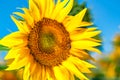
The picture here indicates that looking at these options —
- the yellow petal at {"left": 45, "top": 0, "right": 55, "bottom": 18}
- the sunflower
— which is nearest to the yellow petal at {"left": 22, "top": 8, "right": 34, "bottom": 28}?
the sunflower

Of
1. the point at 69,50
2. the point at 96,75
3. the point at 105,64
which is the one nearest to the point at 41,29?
the point at 69,50

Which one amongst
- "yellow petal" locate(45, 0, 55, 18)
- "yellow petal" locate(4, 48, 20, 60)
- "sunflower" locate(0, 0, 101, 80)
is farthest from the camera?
"yellow petal" locate(45, 0, 55, 18)

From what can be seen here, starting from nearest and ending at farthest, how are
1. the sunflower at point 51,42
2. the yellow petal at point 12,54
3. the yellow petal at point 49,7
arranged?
the yellow petal at point 12,54 → the sunflower at point 51,42 → the yellow petal at point 49,7

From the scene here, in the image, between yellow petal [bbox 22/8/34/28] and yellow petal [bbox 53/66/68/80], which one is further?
yellow petal [bbox 53/66/68/80]

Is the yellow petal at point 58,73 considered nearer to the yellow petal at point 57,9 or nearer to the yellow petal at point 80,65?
the yellow petal at point 80,65

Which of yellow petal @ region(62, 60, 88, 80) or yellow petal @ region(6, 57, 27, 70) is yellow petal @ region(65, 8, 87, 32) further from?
yellow petal @ region(6, 57, 27, 70)

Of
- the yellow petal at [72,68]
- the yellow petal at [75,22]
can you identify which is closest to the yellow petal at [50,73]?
the yellow petal at [72,68]

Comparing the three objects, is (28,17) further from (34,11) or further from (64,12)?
(64,12)
